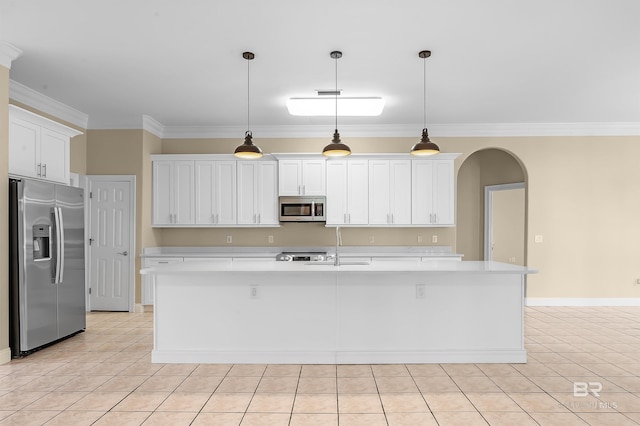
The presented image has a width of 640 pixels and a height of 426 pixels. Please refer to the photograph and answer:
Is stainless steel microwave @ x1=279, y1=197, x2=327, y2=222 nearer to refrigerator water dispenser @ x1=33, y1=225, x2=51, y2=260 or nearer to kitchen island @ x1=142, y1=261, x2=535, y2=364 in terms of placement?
kitchen island @ x1=142, y1=261, x2=535, y2=364

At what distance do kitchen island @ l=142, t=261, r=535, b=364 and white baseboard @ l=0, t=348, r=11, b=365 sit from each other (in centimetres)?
130

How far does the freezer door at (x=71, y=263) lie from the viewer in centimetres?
443

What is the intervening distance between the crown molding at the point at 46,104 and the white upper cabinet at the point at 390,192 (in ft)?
13.9

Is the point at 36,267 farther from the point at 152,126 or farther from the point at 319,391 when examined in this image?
the point at 152,126

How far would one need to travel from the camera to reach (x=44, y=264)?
164 inches

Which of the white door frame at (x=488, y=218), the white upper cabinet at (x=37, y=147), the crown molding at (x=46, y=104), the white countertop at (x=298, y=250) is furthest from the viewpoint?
the white door frame at (x=488, y=218)

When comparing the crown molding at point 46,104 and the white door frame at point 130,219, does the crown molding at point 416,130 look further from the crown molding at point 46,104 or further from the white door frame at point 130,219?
the crown molding at point 46,104

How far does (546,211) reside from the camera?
6.59m

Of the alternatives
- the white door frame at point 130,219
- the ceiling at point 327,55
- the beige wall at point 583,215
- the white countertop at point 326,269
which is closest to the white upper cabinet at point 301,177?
the ceiling at point 327,55

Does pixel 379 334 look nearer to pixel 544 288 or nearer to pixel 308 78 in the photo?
pixel 308 78

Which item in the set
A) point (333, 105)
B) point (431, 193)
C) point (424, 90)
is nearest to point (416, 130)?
point (431, 193)

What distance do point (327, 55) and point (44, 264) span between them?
3.39 metres

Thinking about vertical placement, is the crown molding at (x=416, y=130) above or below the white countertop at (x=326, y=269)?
above

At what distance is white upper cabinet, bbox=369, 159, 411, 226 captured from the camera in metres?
6.43
